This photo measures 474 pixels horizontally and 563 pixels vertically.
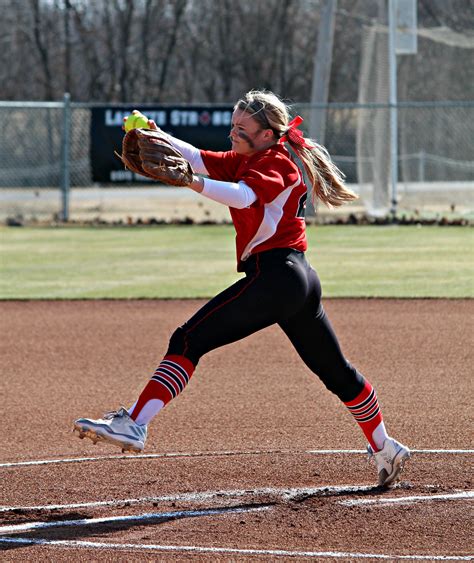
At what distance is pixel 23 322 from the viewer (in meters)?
11.2

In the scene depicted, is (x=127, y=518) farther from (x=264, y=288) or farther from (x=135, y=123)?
(x=135, y=123)

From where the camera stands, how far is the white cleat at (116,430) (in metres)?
4.86

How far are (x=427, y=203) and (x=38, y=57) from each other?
73.1 ft

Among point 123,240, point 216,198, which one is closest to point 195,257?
point 123,240

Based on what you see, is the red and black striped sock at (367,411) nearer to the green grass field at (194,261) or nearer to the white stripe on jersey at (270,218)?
the white stripe on jersey at (270,218)

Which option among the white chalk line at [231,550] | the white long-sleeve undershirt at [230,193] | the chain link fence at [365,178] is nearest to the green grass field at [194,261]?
the chain link fence at [365,178]

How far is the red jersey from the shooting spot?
194 inches

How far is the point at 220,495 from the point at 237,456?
2.67 feet

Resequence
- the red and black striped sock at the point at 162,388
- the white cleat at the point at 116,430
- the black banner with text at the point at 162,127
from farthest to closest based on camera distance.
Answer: the black banner with text at the point at 162,127
the red and black striped sock at the point at 162,388
the white cleat at the point at 116,430

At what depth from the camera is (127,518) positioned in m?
4.93

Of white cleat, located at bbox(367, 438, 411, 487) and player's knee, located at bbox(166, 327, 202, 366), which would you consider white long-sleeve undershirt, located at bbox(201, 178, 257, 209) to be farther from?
white cleat, located at bbox(367, 438, 411, 487)

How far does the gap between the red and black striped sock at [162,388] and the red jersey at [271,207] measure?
22.9 inches

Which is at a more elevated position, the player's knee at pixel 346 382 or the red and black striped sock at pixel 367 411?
the player's knee at pixel 346 382

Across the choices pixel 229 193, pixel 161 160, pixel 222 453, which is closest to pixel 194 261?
pixel 222 453
